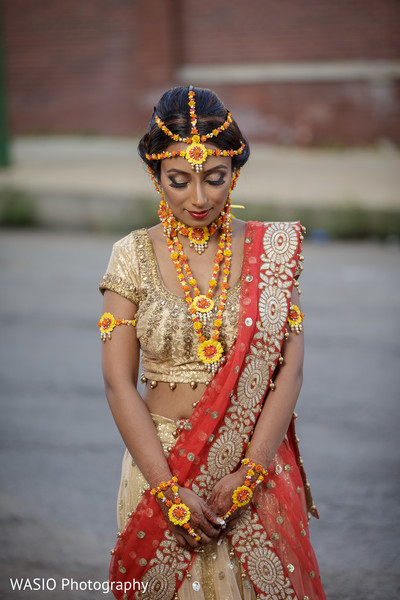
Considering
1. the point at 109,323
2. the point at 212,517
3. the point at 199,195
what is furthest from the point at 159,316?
the point at 212,517

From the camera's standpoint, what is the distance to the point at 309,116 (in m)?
15.0

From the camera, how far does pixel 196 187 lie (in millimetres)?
2520

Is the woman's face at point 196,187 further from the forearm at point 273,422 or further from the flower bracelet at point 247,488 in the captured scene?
the flower bracelet at point 247,488

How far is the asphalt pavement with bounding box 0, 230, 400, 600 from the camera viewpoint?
4.02 m

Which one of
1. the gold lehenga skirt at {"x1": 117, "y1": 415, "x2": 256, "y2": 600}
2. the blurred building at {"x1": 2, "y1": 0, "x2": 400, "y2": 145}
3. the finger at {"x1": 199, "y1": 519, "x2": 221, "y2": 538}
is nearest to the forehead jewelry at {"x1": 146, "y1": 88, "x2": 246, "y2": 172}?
the finger at {"x1": 199, "y1": 519, "x2": 221, "y2": 538}

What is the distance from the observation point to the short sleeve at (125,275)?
8.61 feet

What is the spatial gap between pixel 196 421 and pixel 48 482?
8.21ft

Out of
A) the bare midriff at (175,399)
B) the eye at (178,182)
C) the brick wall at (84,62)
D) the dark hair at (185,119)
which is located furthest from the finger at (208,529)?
the brick wall at (84,62)

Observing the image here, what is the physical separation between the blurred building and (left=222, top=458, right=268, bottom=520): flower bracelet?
12.8 metres

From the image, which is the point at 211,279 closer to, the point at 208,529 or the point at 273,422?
the point at 273,422

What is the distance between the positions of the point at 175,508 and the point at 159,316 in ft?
1.80

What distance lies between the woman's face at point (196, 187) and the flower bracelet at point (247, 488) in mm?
722

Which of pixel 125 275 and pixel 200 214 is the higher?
pixel 200 214

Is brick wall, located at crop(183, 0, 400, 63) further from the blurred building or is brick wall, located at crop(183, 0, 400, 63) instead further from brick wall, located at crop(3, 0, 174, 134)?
brick wall, located at crop(3, 0, 174, 134)
